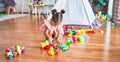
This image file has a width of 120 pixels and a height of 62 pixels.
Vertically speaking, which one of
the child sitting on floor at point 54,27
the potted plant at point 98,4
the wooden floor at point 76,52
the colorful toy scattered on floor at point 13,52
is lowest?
the wooden floor at point 76,52

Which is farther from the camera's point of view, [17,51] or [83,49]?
[83,49]

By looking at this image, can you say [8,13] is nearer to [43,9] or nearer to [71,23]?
[43,9]

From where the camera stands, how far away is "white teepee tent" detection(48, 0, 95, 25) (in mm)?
3498

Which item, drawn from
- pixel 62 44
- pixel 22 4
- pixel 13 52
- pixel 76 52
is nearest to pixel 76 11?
pixel 62 44

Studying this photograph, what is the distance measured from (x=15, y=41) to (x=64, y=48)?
0.73 m

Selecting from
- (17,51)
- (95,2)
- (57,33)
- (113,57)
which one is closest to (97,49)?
(113,57)

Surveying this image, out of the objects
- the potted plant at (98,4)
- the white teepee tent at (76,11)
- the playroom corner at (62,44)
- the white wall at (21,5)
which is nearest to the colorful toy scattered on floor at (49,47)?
the playroom corner at (62,44)

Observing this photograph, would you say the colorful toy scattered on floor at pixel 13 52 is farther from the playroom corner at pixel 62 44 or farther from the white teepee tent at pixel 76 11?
the white teepee tent at pixel 76 11

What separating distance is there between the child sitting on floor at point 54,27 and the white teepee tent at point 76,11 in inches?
54.0

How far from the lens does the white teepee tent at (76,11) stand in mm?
3498

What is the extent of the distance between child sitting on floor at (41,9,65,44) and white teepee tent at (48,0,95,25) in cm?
137

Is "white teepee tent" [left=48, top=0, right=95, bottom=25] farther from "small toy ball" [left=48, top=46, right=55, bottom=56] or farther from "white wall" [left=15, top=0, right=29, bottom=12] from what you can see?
"white wall" [left=15, top=0, right=29, bottom=12]

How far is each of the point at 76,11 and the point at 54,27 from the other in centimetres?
151

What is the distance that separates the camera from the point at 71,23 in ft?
11.9
